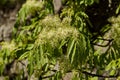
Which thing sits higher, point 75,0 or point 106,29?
point 75,0

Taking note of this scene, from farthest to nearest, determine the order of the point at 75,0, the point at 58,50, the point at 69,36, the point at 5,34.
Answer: the point at 5,34 < the point at 75,0 < the point at 58,50 < the point at 69,36

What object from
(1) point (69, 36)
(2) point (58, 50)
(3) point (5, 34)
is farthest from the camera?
(3) point (5, 34)

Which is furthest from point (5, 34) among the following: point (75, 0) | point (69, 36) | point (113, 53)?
point (69, 36)

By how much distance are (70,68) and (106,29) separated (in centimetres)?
80

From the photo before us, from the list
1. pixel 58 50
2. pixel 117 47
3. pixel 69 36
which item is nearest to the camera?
pixel 69 36

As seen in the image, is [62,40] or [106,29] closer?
[62,40]

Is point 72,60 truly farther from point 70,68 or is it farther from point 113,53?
point 113,53

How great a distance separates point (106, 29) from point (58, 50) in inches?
33.6

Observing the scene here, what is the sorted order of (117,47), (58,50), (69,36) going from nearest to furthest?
(69,36), (58,50), (117,47)

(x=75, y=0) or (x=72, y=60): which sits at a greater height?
(x=75, y=0)

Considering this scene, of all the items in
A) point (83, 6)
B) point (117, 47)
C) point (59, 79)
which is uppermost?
point (83, 6)

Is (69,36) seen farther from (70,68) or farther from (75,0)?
(75,0)

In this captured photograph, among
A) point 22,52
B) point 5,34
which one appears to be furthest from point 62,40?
point 5,34

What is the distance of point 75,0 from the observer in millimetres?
3412
